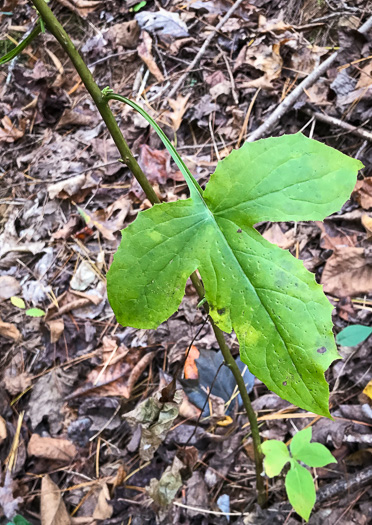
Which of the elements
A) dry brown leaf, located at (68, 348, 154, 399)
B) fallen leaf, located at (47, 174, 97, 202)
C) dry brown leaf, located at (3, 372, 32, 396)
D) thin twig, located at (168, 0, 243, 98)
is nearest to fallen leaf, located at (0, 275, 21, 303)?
dry brown leaf, located at (3, 372, 32, 396)

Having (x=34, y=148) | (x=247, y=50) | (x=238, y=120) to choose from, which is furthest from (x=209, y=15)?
(x=34, y=148)

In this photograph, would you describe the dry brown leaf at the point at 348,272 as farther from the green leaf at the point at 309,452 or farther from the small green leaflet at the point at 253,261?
the small green leaflet at the point at 253,261

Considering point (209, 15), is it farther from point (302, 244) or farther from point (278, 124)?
point (302, 244)

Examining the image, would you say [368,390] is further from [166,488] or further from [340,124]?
[340,124]

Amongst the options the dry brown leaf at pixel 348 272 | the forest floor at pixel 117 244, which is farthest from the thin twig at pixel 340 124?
the dry brown leaf at pixel 348 272

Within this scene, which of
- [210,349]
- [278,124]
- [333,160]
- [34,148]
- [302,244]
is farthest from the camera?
[34,148]

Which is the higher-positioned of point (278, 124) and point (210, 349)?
point (278, 124)

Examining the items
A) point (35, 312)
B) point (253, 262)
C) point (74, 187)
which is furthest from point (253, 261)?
point (74, 187)
